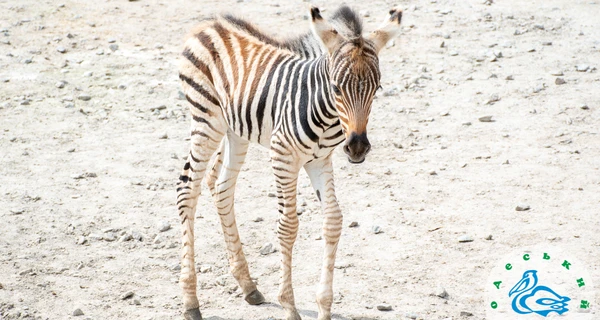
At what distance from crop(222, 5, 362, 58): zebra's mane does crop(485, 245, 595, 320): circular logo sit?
2.37 m

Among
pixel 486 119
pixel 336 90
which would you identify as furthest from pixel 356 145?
pixel 486 119

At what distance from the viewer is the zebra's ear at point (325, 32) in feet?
16.9

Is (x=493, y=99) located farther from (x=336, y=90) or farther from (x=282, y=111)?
(x=336, y=90)

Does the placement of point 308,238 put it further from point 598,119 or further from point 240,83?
point 598,119

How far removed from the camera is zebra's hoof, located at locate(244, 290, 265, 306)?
6.21 m

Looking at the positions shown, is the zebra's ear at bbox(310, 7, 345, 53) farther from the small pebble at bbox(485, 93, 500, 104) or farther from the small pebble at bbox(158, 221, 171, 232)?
the small pebble at bbox(485, 93, 500, 104)

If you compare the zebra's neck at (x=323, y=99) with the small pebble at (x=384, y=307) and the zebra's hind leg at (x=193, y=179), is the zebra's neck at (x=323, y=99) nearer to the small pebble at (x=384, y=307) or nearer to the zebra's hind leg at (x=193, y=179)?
the zebra's hind leg at (x=193, y=179)

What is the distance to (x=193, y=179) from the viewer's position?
622cm

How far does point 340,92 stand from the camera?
5.05 m

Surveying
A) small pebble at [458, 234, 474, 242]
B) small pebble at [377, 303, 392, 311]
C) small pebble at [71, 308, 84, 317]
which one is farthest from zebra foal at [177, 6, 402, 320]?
small pebble at [458, 234, 474, 242]

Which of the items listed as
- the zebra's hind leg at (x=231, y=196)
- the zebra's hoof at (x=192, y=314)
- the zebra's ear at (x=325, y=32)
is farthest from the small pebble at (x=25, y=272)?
the zebra's ear at (x=325, y=32)

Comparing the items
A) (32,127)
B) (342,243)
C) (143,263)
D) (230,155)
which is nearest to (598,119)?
(342,243)

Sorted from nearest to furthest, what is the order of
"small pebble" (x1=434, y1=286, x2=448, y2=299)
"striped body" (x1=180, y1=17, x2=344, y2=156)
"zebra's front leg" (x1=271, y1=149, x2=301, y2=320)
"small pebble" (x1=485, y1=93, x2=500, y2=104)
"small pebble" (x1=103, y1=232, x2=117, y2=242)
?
"striped body" (x1=180, y1=17, x2=344, y2=156) < "zebra's front leg" (x1=271, y1=149, x2=301, y2=320) < "small pebble" (x1=434, y1=286, x2=448, y2=299) < "small pebble" (x1=103, y1=232, x2=117, y2=242) < "small pebble" (x1=485, y1=93, x2=500, y2=104)

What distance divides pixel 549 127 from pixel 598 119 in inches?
24.4
